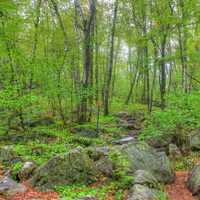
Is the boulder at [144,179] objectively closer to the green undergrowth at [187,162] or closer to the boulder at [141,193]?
the boulder at [141,193]

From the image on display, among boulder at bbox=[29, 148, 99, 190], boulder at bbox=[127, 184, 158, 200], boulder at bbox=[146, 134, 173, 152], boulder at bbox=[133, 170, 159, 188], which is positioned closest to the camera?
boulder at bbox=[127, 184, 158, 200]

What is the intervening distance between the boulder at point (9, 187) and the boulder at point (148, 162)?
2990 millimetres

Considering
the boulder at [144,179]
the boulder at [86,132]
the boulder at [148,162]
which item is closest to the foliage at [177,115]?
the boulder at [148,162]

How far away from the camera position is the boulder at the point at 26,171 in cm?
775

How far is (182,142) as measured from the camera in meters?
11.0

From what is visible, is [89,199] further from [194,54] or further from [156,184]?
[194,54]

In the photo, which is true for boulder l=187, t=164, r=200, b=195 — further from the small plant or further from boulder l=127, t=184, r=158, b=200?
the small plant

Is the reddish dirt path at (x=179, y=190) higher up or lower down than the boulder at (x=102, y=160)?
lower down

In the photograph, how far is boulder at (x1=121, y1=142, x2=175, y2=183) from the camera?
8.48 metres

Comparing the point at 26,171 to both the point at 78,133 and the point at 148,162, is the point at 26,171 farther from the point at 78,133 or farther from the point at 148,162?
the point at 78,133

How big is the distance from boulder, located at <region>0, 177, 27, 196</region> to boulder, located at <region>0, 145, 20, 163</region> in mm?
1813

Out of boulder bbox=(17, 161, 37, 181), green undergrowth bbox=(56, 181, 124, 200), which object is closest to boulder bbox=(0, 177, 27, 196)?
boulder bbox=(17, 161, 37, 181)

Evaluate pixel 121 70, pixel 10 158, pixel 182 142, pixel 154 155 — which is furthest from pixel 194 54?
pixel 121 70

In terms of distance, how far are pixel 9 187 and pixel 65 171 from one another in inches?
56.4
